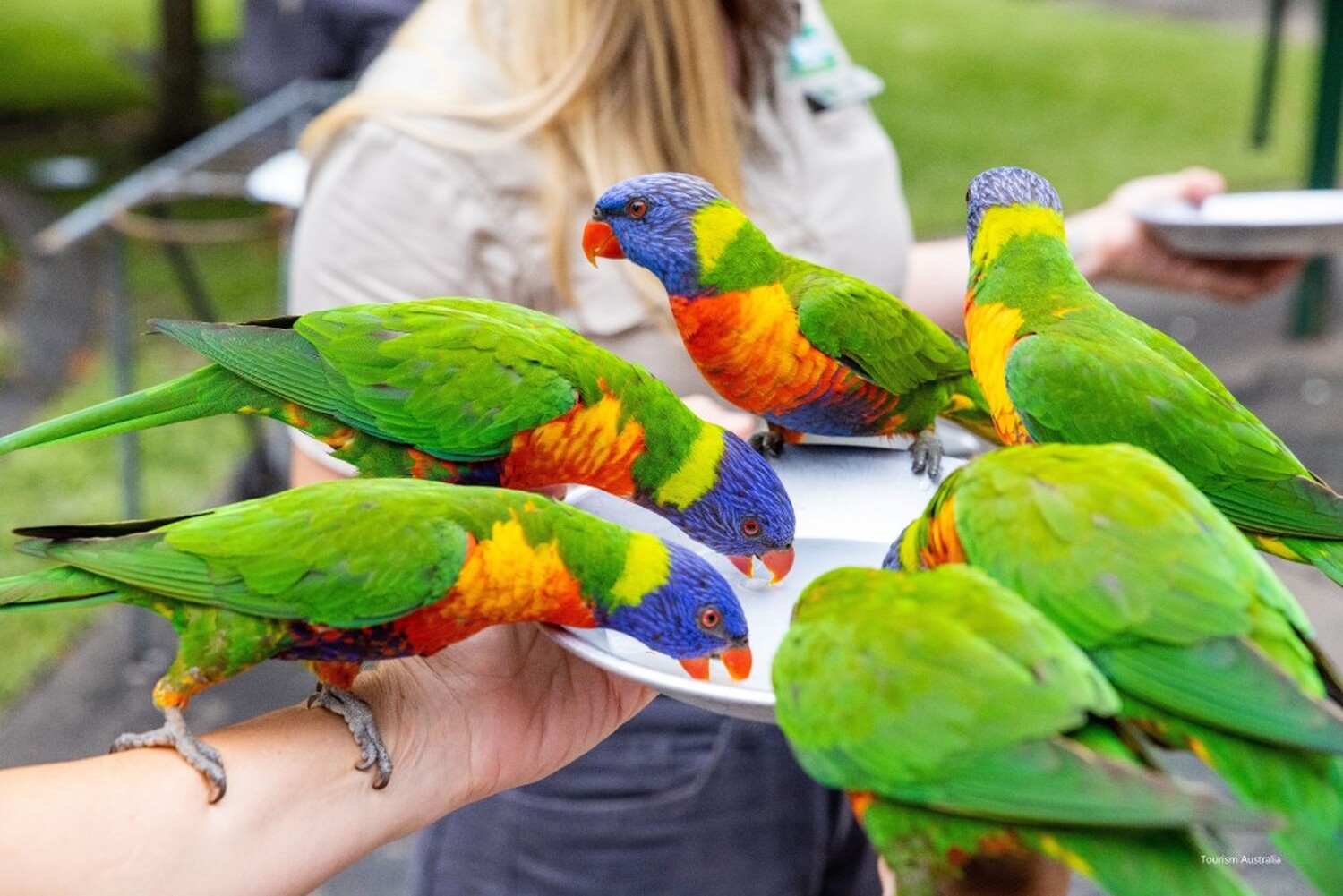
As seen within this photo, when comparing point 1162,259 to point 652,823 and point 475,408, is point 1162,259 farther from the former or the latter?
point 475,408

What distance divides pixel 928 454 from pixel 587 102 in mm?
660

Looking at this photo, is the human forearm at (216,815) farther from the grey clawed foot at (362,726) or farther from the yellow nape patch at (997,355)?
the yellow nape patch at (997,355)

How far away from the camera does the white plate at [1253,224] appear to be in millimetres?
1564

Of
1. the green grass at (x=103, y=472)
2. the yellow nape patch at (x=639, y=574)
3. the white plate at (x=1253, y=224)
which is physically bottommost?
the green grass at (x=103, y=472)

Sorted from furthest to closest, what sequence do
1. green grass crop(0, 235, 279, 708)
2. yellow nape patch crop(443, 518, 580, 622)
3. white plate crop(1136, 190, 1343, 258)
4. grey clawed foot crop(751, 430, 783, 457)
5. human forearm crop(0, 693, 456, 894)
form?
green grass crop(0, 235, 279, 708)
white plate crop(1136, 190, 1343, 258)
grey clawed foot crop(751, 430, 783, 457)
yellow nape patch crop(443, 518, 580, 622)
human forearm crop(0, 693, 456, 894)

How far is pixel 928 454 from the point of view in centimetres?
130

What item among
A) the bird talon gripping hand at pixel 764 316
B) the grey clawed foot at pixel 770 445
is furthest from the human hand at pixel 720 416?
the bird talon gripping hand at pixel 764 316

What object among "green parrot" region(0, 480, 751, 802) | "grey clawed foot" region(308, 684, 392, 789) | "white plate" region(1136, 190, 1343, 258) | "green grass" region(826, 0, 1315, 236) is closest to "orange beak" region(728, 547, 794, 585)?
"green parrot" region(0, 480, 751, 802)

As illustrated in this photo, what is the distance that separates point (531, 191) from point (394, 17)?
1.52 metres

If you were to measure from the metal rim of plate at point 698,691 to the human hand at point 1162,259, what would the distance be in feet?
4.13

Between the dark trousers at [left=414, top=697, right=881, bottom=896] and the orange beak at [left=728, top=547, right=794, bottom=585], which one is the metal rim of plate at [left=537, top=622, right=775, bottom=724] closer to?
the orange beak at [left=728, top=547, right=794, bottom=585]

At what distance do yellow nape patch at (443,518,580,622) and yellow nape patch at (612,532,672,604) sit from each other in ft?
0.12

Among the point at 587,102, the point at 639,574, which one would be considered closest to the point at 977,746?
the point at 639,574

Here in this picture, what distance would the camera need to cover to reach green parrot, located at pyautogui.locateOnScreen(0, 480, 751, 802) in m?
0.97
